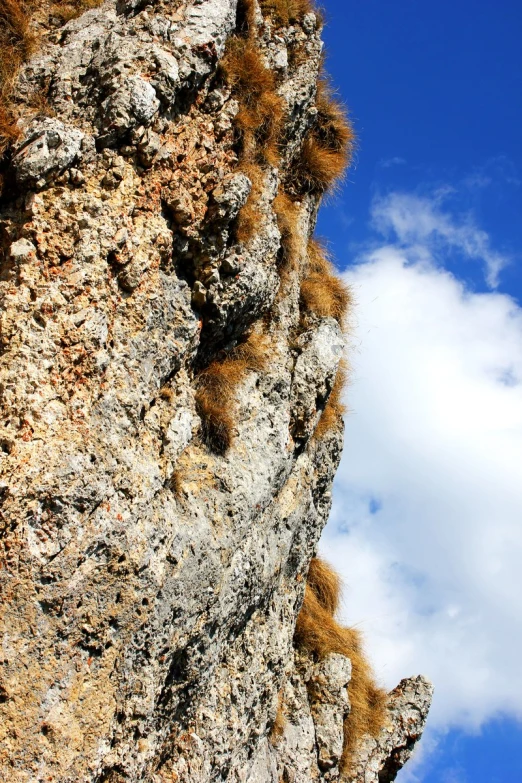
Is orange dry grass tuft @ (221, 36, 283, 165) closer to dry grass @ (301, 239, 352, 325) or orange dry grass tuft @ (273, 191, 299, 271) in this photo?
orange dry grass tuft @ (273, 191, 299, 271)

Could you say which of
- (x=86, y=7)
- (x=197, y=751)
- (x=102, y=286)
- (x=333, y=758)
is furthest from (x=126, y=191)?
(x=333, y=758)

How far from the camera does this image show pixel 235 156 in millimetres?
8383

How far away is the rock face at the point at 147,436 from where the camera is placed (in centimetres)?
516

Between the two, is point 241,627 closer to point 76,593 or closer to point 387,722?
point 76,593

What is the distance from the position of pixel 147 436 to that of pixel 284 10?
7.64m

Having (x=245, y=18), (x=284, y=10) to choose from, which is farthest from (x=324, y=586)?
(x=284, y=10)

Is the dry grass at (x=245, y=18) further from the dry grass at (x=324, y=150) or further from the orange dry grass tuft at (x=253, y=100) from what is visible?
the dry grass at (x=324, y=150)

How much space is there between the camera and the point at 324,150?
432 inches

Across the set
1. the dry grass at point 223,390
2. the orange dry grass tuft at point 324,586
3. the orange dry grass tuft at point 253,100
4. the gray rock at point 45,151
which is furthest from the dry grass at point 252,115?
the orange dry grass tuft at point 324,586

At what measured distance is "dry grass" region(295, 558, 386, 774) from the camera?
1002cm

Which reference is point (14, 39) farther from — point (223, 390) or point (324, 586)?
point (324, 586)

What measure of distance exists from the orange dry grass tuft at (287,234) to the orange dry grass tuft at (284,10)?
2953mm

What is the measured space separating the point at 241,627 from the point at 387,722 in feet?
14.8

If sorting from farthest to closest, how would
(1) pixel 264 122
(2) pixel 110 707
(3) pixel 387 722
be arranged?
(3) pixel 387 722
(1) pixel 264 122
(2) pixel 110 707
